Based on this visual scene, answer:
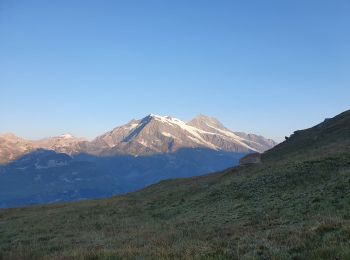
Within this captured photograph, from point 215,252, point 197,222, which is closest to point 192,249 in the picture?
point 215,252

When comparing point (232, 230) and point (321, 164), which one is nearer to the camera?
point (232, 230)

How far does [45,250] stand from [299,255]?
1687 centimetres

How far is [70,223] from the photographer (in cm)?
4416

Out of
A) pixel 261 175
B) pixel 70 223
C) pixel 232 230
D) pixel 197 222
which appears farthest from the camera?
pixel 261 175

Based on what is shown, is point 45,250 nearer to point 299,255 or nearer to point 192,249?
point 192,249

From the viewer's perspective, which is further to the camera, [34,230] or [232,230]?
[34,230]

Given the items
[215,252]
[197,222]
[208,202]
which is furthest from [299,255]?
[208,202]

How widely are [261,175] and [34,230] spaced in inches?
1042

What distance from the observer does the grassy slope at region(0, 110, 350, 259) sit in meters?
16.1

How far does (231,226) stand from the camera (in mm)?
26562

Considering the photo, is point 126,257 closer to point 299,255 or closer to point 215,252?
point 215,252

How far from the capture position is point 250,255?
14766 millimetres

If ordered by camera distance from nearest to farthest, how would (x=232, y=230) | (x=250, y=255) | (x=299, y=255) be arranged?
(x=299, y=255)
(x=250, y=255)
(x=232, y=230)

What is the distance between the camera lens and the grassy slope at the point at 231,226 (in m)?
16.1
